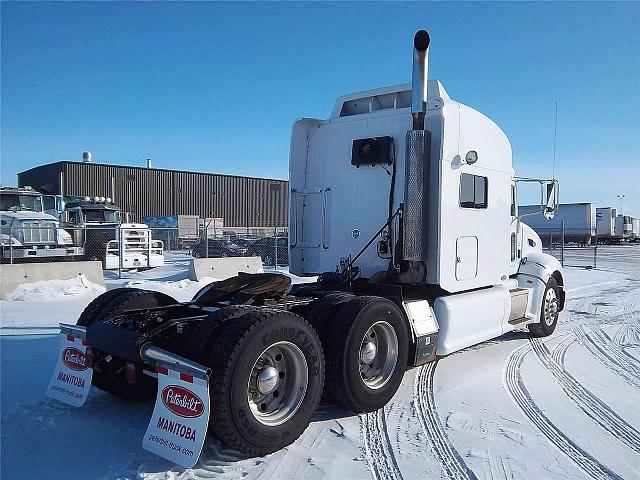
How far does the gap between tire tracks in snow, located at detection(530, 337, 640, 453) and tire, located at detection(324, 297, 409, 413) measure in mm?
1959

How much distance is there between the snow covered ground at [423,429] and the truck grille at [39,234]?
10215mm

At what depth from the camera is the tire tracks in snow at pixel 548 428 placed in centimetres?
412

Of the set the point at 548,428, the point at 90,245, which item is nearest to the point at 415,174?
the point at 548,428

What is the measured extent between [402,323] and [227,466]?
2.39 metres

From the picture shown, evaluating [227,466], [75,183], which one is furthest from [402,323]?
[75,183]

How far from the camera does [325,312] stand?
526 centimetres

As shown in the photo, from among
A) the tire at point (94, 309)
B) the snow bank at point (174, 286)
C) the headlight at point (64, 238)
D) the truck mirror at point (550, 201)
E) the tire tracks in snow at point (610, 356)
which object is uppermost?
the truck mirror at point (550, 201)

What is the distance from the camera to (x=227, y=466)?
13.3 ft

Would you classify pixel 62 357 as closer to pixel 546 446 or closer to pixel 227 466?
pixel 227 466

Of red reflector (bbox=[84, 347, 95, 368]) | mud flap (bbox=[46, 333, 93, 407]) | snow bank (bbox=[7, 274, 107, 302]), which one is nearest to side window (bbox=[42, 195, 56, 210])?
snow bank (bbox=[7, 274, 107, 302])

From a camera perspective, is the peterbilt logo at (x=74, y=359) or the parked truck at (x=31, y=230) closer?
the peterbilt logo at (x=74, y=359)

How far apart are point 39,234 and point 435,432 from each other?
16.1m

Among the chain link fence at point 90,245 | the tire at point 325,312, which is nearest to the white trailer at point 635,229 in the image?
the chain link fence at point 90,245

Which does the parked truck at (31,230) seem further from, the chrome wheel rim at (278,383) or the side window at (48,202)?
the chrome wheel rim at (278,383)
